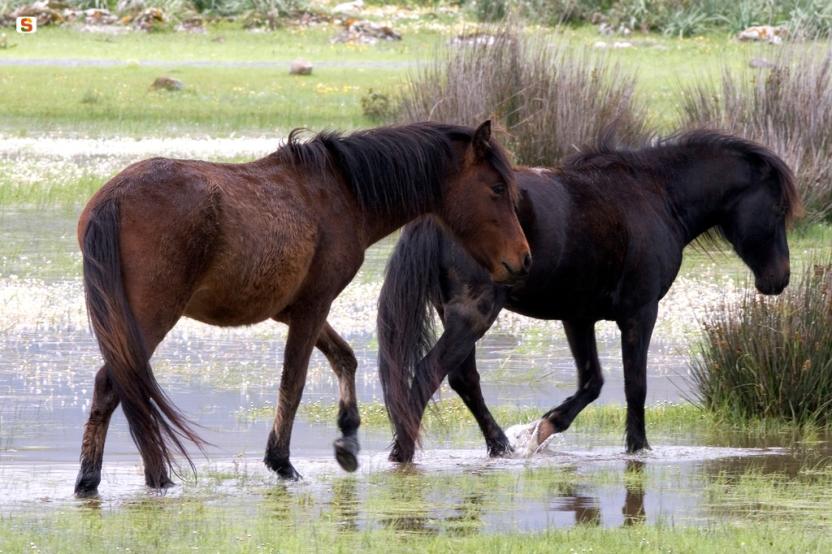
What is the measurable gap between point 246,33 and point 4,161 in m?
19.9

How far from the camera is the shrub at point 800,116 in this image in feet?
56.7

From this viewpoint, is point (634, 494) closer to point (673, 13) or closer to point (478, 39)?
point (478, 39)

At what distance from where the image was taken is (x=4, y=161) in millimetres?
21562

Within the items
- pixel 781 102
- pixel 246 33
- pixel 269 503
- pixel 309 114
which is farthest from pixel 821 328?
pixel 246 33

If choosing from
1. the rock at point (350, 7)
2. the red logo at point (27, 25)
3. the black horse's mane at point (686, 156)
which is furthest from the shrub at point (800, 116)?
the rock at point (350, 7)

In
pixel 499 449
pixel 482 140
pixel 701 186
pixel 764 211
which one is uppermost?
pixel 482 140

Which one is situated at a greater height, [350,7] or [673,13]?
[673,13]

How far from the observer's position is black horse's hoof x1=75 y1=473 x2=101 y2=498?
7.23 m

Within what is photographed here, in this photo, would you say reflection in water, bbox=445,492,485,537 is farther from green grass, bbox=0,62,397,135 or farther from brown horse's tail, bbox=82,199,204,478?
green grass, bbox=0,62,397,135

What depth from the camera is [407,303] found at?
8.76 meters

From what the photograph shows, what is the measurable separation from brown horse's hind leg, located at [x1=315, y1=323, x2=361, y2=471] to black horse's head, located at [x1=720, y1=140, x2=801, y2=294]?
2520mm

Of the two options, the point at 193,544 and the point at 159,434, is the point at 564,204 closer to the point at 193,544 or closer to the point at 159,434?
the point at 159,434

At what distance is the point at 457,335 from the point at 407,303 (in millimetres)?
351

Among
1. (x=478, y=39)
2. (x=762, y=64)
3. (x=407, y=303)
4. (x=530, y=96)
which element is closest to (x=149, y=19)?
(x=762, y=64)
